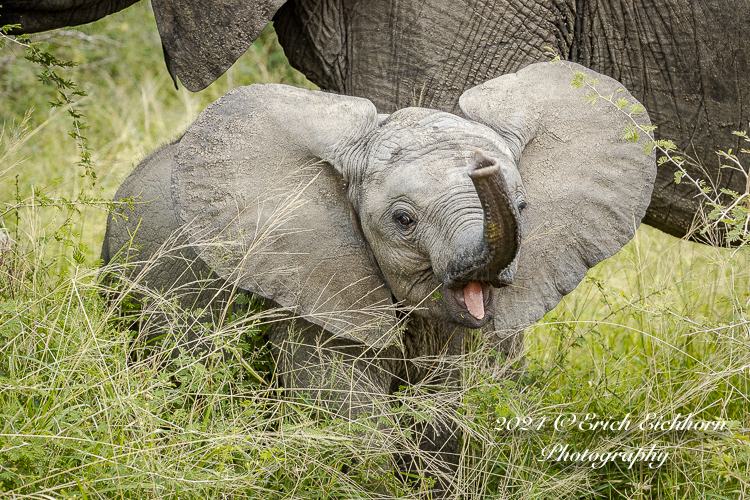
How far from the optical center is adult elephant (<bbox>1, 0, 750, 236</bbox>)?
3594mm

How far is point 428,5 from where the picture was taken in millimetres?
3607

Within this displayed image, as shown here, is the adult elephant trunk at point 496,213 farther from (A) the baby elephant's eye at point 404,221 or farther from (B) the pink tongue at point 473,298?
(A) the baby elephant's eye at point 404,221

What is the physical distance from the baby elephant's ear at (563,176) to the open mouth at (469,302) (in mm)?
392

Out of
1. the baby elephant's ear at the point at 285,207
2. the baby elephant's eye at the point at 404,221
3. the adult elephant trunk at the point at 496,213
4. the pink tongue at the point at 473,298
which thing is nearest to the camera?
the adult elephant trunk at the point at 496,213

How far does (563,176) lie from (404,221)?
625mm

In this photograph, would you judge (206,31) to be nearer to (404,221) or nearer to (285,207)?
(285,207)

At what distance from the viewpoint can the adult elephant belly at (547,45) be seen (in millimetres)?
3635

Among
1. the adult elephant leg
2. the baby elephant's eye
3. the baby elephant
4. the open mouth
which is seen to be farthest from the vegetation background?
the adult elephant leg

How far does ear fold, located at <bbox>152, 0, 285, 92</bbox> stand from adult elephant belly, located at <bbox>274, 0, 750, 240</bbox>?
0.30 meters

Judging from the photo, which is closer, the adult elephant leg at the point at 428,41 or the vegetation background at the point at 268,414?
the vegetation background at the point at 268,414

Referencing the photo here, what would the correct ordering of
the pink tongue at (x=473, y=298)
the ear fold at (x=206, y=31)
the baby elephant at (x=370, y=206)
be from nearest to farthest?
the pink tongue at (x=473, y=298), the baby elephant at (x=370, y=206), the ear fold at (x=206, y=31)

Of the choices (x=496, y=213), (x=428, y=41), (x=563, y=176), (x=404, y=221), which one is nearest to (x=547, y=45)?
(x=428, y=41)

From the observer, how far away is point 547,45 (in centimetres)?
372

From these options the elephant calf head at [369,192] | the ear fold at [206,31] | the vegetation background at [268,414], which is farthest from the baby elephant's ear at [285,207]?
the ear fold at [206,31]
